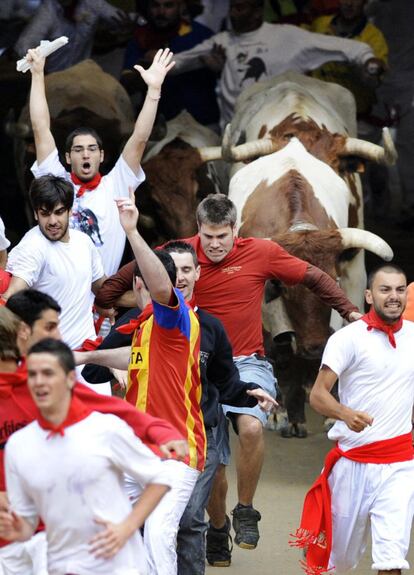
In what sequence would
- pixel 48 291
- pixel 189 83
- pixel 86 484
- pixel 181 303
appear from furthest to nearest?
pixel 189 83 → pixel 48 291 → pixel 181 303 → pixel 86 484

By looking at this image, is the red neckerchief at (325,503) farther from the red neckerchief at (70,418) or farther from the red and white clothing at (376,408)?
the red neckerchief at (70,418)

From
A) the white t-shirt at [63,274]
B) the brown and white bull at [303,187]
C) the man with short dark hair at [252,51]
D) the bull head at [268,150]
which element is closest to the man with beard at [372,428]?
the white t-shirt at [63,274]

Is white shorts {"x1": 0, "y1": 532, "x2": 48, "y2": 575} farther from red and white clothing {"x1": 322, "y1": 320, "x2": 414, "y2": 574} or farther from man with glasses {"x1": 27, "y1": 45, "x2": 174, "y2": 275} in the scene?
man with glasses {"x1": 27, "y1": 45, "x2": 174, "y2": 275}

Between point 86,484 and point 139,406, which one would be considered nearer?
point 86,484

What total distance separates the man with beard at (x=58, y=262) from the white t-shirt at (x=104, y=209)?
63 cm

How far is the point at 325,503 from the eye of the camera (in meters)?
6.70

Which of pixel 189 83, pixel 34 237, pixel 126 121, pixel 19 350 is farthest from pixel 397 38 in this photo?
pixel 19 350

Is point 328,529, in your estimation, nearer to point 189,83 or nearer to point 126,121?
point 126,121

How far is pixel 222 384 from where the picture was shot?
21.4 ft

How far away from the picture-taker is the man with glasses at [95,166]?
791 cm

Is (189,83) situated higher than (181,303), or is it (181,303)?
(189,83)

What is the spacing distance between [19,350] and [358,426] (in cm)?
175

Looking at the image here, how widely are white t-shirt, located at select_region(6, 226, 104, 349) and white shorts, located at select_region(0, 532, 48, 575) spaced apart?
6.93 feet

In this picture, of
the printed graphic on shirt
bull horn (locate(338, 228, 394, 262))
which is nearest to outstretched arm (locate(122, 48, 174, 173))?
the printed graphic on shirt
